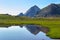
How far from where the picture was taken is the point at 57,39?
29969 mm

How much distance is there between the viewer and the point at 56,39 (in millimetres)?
30078

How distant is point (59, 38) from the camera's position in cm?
3069

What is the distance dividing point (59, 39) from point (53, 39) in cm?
118

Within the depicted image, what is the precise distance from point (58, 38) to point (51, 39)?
137 centimetres

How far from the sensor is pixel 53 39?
30547 millimetres

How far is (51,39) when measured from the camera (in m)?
30.6

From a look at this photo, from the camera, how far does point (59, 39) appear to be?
30.0 meters

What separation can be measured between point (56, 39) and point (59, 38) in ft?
2.97

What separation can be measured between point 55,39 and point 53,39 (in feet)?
1.48

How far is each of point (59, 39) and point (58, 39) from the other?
0.59 feet

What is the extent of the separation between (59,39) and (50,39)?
1.67 m

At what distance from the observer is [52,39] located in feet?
100

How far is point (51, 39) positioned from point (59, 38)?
152 cm
